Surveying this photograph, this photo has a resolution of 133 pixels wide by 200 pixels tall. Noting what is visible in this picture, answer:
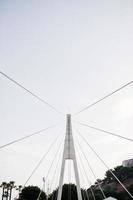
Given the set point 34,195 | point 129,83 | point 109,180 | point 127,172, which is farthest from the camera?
point 109,180

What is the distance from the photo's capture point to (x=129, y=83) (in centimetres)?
1188

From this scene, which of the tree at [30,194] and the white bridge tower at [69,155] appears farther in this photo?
the tree at [30,194]

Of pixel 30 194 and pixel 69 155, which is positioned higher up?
pixel 69 155

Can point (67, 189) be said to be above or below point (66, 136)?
below

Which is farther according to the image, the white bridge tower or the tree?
the tree

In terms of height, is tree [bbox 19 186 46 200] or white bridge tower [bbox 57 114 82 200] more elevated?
white bridge tower [bbox 57 114 82 200]

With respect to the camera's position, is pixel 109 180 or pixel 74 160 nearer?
pixel 74 160

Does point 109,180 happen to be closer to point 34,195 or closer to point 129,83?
point 34,195

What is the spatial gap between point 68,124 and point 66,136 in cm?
101

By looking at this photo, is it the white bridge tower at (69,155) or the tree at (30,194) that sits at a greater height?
the white bridge tower at (69,155)

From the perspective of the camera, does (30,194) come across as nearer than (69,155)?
No

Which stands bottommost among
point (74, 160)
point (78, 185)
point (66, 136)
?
point (78, 185)

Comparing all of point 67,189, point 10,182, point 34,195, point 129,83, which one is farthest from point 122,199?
point 129,83

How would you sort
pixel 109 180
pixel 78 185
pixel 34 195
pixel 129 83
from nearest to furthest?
pixel 129 83 → pixel 78 185 → pixel 34 195 → pixel 109 180
